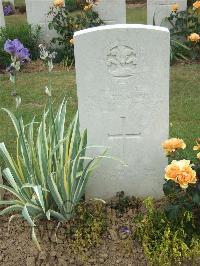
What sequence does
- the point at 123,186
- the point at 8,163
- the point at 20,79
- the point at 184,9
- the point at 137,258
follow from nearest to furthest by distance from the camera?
1. the point at 137,258
2. the point at 8,163
3. the point at 123,186
4. the point at 20,79
5. the point at 184,9

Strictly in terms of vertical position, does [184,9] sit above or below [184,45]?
above

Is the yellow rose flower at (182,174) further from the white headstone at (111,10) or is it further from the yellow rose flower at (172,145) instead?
A: the white headstone at (111,10)

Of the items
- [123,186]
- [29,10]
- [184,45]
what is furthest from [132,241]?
[29,10]

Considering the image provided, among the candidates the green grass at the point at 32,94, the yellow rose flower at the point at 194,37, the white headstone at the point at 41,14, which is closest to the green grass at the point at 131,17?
the white headstone at the point at 41,14

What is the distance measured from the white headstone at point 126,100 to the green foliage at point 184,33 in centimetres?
395

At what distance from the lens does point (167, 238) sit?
126 inches

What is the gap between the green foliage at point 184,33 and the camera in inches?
293

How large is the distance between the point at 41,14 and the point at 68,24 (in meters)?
0.48

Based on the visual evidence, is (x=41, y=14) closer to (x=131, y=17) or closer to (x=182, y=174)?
(x=131, y=17)

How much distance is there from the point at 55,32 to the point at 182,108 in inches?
115

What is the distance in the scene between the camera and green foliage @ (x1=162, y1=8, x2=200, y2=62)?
24.4 feet

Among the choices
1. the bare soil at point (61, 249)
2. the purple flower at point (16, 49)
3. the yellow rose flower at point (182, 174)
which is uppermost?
the purple flower at point (16, 49)

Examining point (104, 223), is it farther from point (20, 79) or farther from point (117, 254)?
point (20, 79)

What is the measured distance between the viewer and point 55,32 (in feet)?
25.9
